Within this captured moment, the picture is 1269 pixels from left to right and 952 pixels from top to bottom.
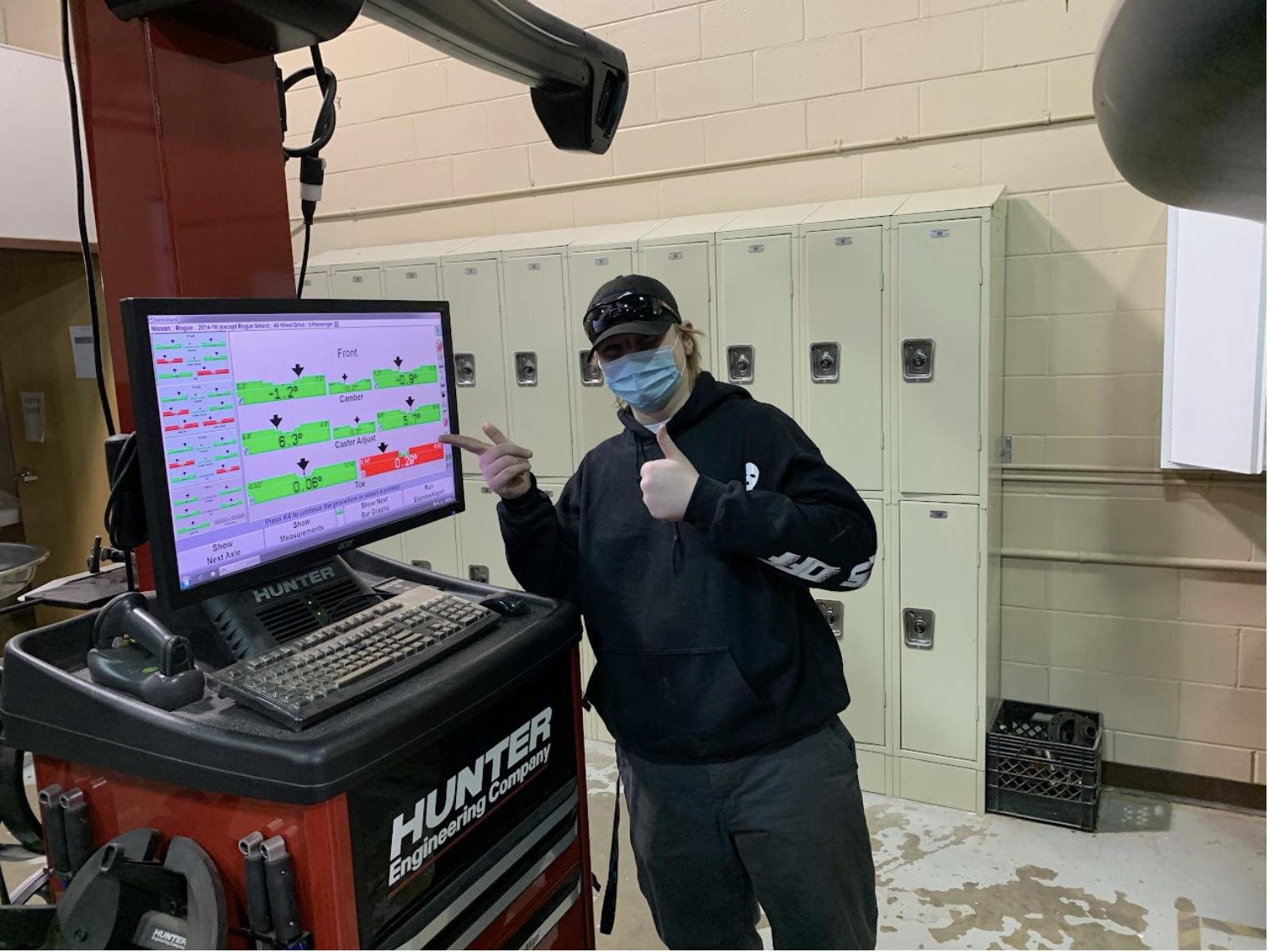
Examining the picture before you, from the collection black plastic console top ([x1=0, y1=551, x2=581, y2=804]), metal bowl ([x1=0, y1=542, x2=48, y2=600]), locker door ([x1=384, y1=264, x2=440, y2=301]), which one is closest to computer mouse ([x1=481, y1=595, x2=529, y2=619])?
black plastic console top ([x1=0, y1=551, x2=581, y2=804])

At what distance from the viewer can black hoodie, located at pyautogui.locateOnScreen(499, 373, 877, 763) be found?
153 cm

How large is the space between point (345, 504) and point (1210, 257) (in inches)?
109

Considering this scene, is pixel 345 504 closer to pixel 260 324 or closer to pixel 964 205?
pixel 260 324

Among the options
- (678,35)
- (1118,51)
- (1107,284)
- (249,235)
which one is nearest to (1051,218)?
(1107,284)

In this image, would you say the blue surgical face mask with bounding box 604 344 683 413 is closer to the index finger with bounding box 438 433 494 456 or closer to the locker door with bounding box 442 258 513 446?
the index finger with bounding box 438 433 494 456

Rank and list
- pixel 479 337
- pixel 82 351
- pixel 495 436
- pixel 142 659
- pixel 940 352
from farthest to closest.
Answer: pixel 82 351, pixel 479 337, pixel 940 352, pixel 495 436, pixel 142 659

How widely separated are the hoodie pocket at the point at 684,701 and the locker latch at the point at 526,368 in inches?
84.1

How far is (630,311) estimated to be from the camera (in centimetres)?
161

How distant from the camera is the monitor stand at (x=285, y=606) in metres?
1.19

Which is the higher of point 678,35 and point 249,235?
point 678,35

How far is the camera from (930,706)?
3109mm

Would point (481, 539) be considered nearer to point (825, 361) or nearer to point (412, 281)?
point (412, 281)

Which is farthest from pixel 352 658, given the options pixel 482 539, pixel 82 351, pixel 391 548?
pixel 82 351

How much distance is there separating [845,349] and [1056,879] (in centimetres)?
180
